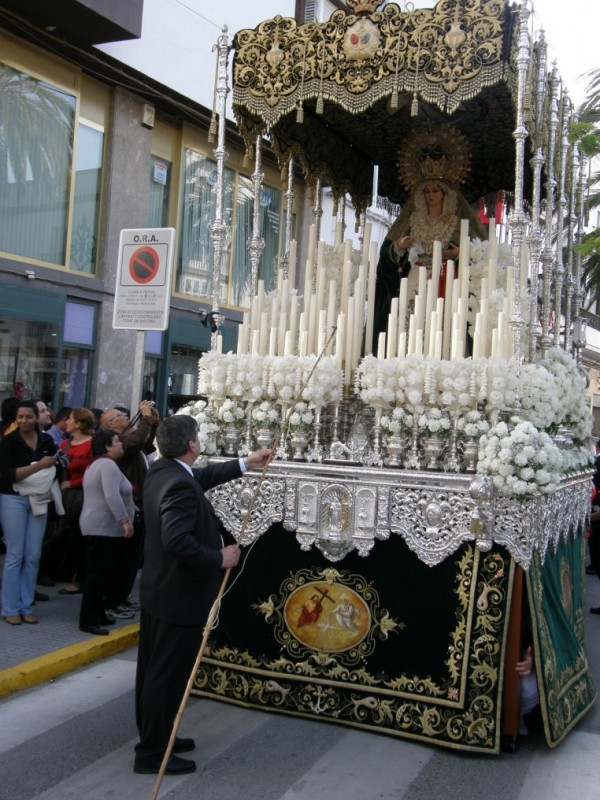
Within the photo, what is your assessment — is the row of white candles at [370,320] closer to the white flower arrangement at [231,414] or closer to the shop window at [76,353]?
the white flower arrangement at [231,414]

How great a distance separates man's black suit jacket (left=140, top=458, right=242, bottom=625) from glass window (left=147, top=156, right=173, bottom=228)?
10082 mm

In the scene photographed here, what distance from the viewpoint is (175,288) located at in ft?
46.8

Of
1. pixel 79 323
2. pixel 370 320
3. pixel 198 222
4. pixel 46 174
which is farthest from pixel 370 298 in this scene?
pixel 198 222

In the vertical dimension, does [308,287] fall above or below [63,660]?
above

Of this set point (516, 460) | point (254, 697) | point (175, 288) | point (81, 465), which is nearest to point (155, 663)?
point (254, 697)

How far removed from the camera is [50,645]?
20.7 ft

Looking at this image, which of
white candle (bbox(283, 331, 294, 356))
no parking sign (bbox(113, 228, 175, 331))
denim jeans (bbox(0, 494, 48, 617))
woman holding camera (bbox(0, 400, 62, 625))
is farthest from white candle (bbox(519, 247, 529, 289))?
denim jeans (bbox(0, 494, 48, 617))

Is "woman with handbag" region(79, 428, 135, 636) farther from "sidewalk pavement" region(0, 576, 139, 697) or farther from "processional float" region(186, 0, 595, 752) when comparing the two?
"processional float" region(186, 0, 595, 752)

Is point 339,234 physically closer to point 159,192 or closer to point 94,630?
point 94,630

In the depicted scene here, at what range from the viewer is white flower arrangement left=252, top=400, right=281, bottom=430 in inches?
217

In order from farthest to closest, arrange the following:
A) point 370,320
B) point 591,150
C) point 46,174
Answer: point 46,174
point 591,150
point 370,320

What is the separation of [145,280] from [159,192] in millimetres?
7136

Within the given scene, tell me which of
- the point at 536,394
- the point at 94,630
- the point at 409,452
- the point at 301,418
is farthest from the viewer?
the point at 94,630

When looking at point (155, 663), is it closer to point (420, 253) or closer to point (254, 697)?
point (254, 697)
